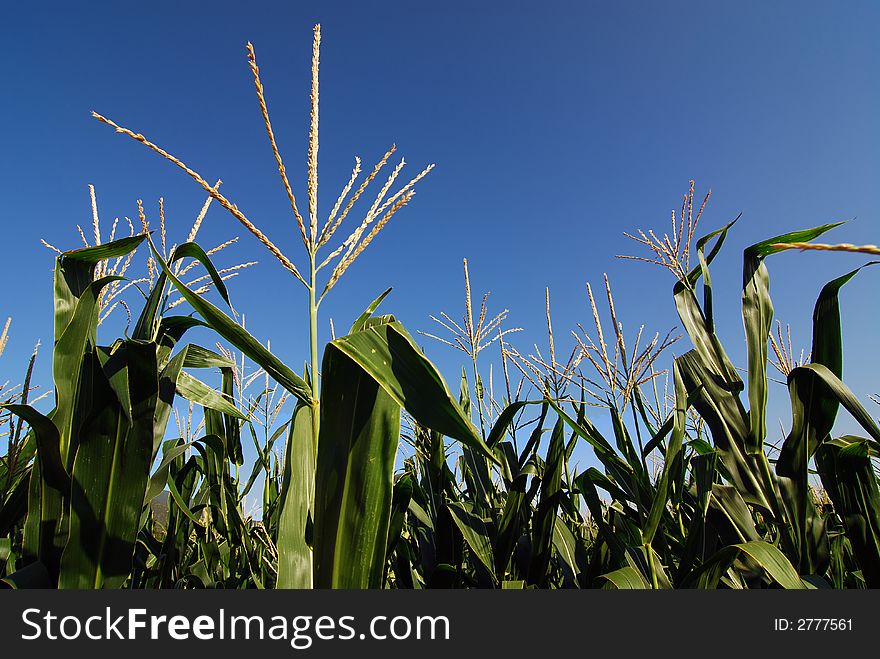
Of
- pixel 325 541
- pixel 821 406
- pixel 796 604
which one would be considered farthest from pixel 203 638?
pixel 821 406

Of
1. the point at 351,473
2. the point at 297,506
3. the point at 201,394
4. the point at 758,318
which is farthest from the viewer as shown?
the point at 758,318

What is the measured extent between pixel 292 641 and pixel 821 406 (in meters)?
1.49

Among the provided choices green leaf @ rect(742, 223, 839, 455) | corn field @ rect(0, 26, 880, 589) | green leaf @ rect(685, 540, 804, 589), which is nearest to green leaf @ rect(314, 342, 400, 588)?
corn field @ rect(0, 26, 880, 589)

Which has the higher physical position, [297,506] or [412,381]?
[412,381]

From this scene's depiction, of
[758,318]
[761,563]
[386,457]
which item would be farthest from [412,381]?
[758,318]

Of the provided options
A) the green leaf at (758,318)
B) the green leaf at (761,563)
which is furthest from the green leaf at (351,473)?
the green leaf at (758,318)

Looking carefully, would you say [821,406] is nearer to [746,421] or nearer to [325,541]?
[746,421]

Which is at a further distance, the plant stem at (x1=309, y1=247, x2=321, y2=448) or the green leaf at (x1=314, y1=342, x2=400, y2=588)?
the plant stem at (x1=309, y1=247, x2=321, y2=448)

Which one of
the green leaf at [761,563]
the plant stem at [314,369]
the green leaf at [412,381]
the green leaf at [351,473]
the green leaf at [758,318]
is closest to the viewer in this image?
the green leaf at [412,381]

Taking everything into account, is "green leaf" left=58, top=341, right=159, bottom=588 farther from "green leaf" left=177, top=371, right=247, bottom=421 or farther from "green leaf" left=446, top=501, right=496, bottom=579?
"green leaf" left=446, top=501, right=496, bottom=579

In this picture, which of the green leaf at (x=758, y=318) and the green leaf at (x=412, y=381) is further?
the green leaf at (x=758, y=318)

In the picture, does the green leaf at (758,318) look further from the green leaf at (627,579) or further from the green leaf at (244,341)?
the green leaf at (244,341)

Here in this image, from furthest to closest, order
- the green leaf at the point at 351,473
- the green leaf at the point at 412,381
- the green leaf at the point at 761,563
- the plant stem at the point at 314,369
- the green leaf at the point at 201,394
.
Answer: the green leaf at the point at 201,394 < the green leaf at the point at 761,563 < the plant stem at the point at 314,369 < the green leaf at the point at 351,473 < the green leaf at the point at 412,381

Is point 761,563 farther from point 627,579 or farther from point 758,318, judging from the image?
point 758,318
